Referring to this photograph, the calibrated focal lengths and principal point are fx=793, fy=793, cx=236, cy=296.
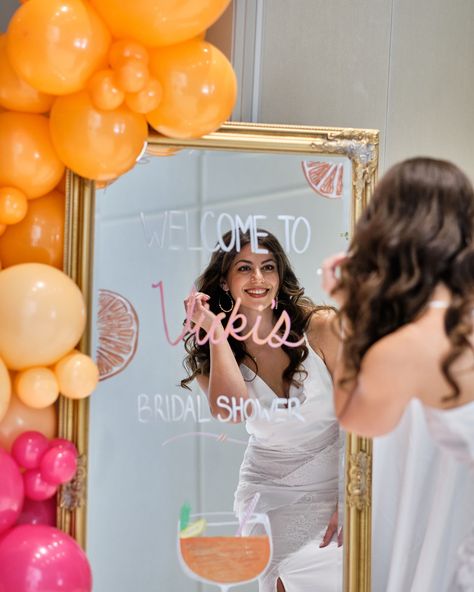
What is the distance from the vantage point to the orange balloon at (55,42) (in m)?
1.99

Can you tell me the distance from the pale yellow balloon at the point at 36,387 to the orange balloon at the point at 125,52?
2.82 feet

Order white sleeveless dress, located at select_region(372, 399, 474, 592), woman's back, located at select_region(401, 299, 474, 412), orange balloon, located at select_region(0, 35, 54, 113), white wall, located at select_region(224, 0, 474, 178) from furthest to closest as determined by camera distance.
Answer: white wall, located at select_region(224, 0, 474, 178), white sleeveless dress, located at select_region(372, 399, 474, 592), orange balloon, located at select_region(0, 35, 54, 113), woman's back, located at select_region(401, 299, 474, 412)

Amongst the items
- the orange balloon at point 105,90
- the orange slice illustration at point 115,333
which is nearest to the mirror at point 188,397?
the orange slice illustration at point 115,333

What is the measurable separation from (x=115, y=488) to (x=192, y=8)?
4.64ft

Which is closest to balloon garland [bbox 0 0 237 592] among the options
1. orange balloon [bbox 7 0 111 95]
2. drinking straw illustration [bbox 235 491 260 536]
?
orange balloon [bbox 7 0 111 95]

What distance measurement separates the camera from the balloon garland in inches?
80.0

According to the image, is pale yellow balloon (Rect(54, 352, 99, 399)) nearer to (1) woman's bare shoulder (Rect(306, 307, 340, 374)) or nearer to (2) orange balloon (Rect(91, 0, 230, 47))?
(1) woman's bare shoulder (Rect(306, 307, 340, 374))

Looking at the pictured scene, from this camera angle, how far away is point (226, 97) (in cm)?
218

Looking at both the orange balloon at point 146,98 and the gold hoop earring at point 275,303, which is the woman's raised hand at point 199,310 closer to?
the gold hoop earring at point 275,303

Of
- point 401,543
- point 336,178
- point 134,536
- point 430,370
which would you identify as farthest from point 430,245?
point 134,536

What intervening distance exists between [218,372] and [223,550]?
55 cm

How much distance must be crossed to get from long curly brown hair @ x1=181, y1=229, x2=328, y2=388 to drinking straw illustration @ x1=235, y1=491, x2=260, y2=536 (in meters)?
0.38

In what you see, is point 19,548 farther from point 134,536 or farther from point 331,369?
point 331,369

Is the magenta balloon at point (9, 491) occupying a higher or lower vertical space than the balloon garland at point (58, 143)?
lower
